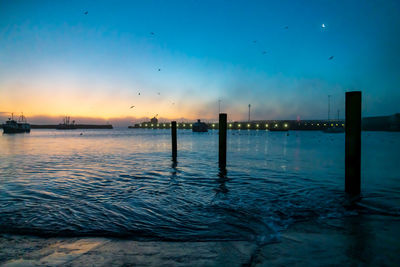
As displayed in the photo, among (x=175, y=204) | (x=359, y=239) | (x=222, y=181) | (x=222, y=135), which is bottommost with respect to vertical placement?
(x=222, y=181)

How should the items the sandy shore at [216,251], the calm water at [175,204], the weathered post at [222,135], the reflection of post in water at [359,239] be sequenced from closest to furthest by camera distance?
the sandy shore at [216,251], the reflection of post in water at [359,239], the calm water at [175,204], the weathered post at [222,135]

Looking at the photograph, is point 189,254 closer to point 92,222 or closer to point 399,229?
point 92,222

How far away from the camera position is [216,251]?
4340mm

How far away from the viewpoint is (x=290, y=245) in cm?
466

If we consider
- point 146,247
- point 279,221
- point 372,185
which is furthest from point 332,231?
point 372,185

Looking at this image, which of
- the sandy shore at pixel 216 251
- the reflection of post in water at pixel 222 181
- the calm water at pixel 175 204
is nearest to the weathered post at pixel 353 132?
the calm water at pixel 175 204

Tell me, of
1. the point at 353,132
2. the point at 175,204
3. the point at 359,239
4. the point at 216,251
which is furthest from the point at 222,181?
the point at 216,251

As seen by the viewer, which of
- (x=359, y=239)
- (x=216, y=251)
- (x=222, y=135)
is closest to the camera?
(x=216, y=251)

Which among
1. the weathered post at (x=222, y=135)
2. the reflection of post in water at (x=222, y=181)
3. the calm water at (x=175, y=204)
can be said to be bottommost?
the reflection of post in water at (x=222, y=181)

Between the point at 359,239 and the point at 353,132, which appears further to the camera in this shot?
the point at 353,132

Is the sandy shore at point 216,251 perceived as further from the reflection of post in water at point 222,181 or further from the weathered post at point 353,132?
the reflection of post in water at point 222,181

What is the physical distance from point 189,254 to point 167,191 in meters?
5.46

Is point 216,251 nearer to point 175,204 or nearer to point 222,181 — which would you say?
point 175,204

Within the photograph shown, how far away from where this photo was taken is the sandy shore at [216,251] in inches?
154
